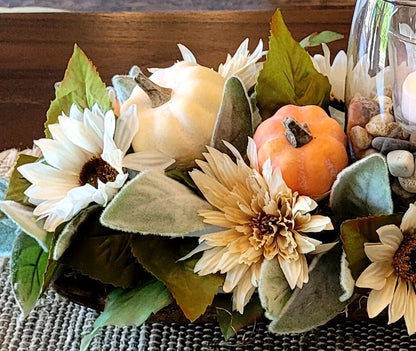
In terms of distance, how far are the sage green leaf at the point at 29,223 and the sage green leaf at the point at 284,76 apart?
0.18 metres

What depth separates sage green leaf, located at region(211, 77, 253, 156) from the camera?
49 centimetres

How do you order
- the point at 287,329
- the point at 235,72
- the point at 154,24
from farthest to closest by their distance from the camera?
the point at 154,24 → the point at 235,72 → the point at 287,329

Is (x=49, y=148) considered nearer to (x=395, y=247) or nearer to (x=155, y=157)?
(x=155, y=157)

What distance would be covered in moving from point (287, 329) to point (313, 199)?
9cm

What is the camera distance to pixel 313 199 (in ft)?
1.58

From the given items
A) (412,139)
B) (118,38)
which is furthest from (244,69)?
(118,38)

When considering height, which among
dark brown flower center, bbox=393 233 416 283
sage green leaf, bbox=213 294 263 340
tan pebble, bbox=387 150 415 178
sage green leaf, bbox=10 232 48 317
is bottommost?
sage green leaf, bbox=213 294 263 340

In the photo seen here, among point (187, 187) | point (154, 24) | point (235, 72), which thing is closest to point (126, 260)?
point (187, 187)

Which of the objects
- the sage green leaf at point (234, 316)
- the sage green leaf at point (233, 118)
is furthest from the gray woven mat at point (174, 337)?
the sage green leaf at point (233, 118)

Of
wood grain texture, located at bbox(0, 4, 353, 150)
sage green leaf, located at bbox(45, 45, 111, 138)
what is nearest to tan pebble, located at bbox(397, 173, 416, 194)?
sage green leaf, located at bbox(45, 45, 111, 138)

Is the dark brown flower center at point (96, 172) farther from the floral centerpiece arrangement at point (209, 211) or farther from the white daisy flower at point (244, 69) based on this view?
the white daisy flower at point (244, 69)

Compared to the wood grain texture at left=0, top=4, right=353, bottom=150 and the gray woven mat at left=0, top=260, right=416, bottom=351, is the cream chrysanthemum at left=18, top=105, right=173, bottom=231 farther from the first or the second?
the wood grain texture at left=0, top=4, right=353, bottom=150

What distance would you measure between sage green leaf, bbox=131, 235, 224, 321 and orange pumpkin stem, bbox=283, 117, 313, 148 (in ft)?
0.31

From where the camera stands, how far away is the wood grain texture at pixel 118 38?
81cm
